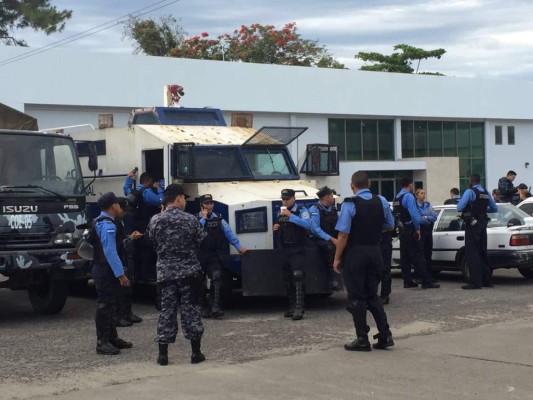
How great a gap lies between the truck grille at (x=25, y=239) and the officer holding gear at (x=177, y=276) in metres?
3.43

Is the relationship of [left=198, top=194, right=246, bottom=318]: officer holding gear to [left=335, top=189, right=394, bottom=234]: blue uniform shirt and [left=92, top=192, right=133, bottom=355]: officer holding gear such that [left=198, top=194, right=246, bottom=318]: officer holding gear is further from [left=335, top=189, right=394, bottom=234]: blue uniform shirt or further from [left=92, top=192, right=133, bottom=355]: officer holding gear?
[left=335, top=189, right=394, bottom=234]: blue uniform shirt

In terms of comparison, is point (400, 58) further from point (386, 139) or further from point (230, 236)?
point (230, 236)

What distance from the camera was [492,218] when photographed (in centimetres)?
1568

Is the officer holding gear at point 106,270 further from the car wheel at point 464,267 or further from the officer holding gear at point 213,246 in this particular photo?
the car wheel at point 464,267

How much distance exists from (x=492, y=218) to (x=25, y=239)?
8.31 m

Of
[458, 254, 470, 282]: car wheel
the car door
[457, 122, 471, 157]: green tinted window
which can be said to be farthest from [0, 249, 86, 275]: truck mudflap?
[457, 122, 471, 157]: green tinted window

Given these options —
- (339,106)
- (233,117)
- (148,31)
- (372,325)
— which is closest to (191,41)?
(148,31)

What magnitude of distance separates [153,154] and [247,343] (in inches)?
170

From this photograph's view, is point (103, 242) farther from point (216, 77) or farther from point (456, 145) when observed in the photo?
point (456, 145)

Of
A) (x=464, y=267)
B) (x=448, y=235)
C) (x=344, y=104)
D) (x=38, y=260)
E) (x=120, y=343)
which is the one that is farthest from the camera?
(x=344, y=104)

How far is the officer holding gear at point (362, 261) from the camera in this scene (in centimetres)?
922

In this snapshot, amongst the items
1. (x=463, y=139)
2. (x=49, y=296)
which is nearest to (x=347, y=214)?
(x=49, y=296)

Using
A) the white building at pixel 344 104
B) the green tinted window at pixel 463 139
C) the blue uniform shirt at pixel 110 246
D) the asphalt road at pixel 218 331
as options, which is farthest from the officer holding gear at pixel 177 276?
the green tinted window at pixel 463 139

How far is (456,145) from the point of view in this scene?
42469 millimetres
